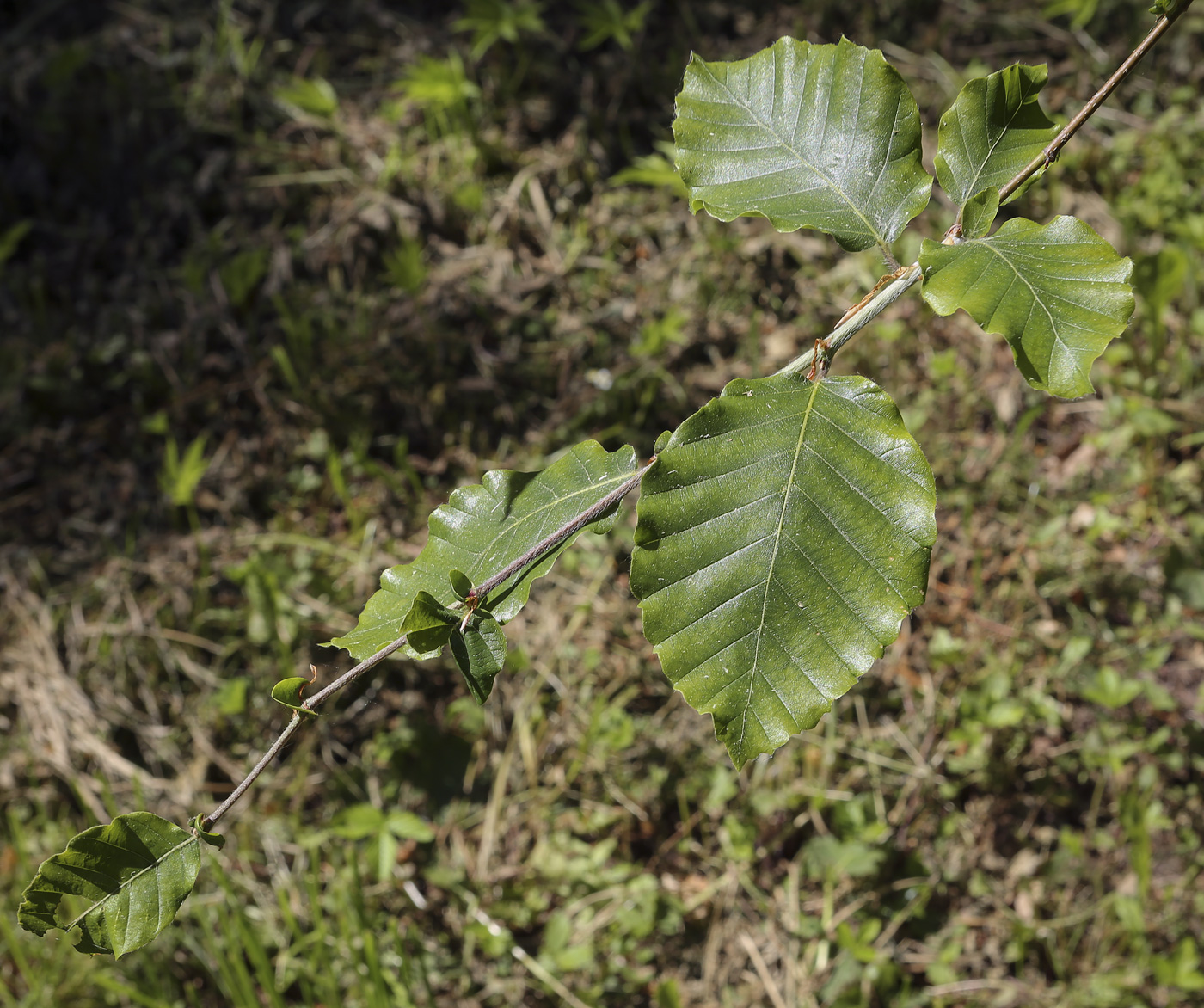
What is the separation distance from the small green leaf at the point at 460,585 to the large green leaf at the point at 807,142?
447 mm

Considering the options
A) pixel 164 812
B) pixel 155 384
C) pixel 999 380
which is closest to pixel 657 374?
pixel 999 380

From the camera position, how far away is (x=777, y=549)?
834mm

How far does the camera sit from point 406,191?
11.5 ft

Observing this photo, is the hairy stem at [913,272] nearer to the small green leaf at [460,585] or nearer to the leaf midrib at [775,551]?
the leaf midrib at [775,551]

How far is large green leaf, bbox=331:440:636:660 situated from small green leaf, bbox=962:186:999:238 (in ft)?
1.25

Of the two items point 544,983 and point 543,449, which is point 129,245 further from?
point 544,983

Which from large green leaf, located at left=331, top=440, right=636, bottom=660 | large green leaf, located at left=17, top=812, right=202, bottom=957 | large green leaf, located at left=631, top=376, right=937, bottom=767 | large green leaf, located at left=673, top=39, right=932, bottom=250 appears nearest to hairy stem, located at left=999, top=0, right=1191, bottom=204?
large green leaf, located at left=673, top=39, right=932, bottom=250

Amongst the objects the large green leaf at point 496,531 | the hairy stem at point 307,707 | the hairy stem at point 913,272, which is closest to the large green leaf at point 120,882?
the hairy stem at point 307,707

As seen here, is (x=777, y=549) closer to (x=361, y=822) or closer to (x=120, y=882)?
(x=120, y=882)

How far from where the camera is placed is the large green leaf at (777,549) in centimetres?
81

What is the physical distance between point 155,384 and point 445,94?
1.46 meters

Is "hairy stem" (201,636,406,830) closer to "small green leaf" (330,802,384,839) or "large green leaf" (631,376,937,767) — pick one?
"large green leaf" (631,376,937,767)

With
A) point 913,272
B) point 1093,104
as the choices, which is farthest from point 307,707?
point 1093,104

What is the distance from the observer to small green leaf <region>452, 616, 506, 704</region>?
843 millimetres
